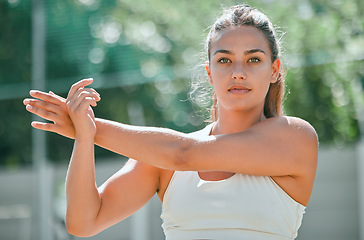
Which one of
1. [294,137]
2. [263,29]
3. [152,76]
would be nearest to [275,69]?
[263,29]

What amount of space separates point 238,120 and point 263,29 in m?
0.27

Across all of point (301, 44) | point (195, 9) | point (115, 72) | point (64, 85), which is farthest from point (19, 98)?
point (301, 44)

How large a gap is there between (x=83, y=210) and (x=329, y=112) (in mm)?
4855

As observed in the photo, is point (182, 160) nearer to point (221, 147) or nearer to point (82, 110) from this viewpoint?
point (221, 147)

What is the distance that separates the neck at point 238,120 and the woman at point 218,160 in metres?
0.02

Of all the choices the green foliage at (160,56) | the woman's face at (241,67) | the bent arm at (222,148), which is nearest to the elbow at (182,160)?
the bent arm at (222,148)

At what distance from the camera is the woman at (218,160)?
1.51 meters

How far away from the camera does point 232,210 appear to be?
1.51 meters

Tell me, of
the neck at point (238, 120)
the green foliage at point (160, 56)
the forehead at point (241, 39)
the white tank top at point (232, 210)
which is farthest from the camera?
the green foliage at point (160, 56)

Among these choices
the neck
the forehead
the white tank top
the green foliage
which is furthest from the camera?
the green foliage

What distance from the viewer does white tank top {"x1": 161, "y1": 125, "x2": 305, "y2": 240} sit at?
1504mm

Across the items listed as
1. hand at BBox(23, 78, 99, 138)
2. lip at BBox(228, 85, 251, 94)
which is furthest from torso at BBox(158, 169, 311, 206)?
hand at BBox(23, 78, 99, 138)

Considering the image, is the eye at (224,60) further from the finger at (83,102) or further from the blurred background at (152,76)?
the blurred background at (152,76)

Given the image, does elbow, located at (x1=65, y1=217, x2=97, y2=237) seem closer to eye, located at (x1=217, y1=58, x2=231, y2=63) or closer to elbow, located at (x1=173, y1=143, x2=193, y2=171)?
elbow, located at (x1=173, y1=143, x2=193, y2=171)
